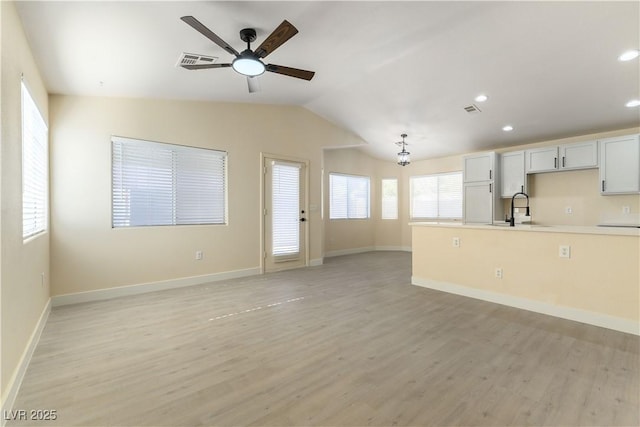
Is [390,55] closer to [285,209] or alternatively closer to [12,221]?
[285,209]

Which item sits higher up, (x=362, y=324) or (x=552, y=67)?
(x=552, y=67)

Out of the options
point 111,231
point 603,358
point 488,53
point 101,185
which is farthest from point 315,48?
point 603,358

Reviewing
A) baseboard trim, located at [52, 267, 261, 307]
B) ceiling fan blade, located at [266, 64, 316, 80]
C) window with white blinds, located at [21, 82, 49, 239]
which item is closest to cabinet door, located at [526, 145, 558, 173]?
ceiling fan blade, located at [266, 64, 316, 80]

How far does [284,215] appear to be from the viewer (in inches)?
230

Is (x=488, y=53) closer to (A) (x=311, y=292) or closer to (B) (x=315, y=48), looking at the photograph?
(B) (x=315, y=48)

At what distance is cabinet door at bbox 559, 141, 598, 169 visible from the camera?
5090 millimetres

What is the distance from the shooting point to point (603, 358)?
2.32 metres

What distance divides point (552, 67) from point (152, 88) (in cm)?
525

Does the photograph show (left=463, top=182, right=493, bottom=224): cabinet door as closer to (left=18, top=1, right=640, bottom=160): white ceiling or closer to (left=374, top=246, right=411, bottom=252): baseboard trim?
(left=18, top=1, right=640, bottom=160): white ceiling

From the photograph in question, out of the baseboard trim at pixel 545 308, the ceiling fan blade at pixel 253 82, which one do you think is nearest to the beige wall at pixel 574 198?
the baseboard trim at pixel 545 308

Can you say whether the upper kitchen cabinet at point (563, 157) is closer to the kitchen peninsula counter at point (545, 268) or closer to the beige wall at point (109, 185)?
the kitchen peninsula counter at point (545, 268)

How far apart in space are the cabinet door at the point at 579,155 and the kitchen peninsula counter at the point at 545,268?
279cm

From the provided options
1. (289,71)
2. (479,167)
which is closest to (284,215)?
(289,71)

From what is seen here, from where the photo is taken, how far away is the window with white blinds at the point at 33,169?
2488 mm
